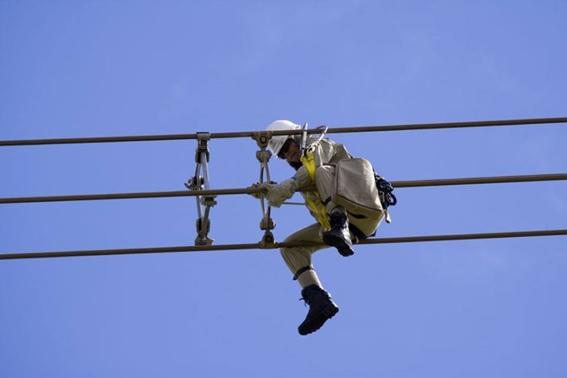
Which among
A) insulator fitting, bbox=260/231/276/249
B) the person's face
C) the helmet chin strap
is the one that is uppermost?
the person's face

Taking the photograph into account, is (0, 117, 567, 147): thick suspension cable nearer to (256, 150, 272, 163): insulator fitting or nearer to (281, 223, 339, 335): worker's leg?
(256, 150, 272, 163): insulator fitting

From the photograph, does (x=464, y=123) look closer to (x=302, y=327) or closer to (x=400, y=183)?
Answer: (x=400, y=183)

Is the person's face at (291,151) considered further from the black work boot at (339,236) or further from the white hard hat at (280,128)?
the black work boot at (339,236)

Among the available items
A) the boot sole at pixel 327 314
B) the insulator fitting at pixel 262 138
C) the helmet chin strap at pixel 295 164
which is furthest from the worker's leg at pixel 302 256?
the insulator fitting at pixel 262 138

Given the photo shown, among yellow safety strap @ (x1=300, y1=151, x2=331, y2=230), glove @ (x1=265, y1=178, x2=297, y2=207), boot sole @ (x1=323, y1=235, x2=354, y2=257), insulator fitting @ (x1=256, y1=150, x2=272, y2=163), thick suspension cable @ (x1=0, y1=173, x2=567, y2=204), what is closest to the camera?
boot sole @ (x1=323, y1=235, x2=354, y2=257)

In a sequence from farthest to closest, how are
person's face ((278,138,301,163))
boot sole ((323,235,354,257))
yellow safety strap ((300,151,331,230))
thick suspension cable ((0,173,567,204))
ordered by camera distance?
person's face ((278,138,301,163)), yellow safety strap ((300,151,331,230)), thick suspension cable ((0,173,567,204)), boot sole ((323,235,354,257))

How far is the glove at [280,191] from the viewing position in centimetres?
1215

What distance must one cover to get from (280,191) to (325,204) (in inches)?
15.1

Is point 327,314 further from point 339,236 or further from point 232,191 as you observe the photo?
point 232,191

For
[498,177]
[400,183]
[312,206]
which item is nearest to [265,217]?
[312,206]

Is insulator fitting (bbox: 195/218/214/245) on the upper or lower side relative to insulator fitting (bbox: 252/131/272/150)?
lower

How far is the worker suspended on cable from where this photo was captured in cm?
1191

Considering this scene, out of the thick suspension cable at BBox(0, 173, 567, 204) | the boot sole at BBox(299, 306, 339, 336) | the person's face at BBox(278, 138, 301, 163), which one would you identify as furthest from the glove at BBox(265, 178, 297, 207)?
the boot sole at BBox(299, 306, 339, 336)

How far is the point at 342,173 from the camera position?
A: 12.0 m
